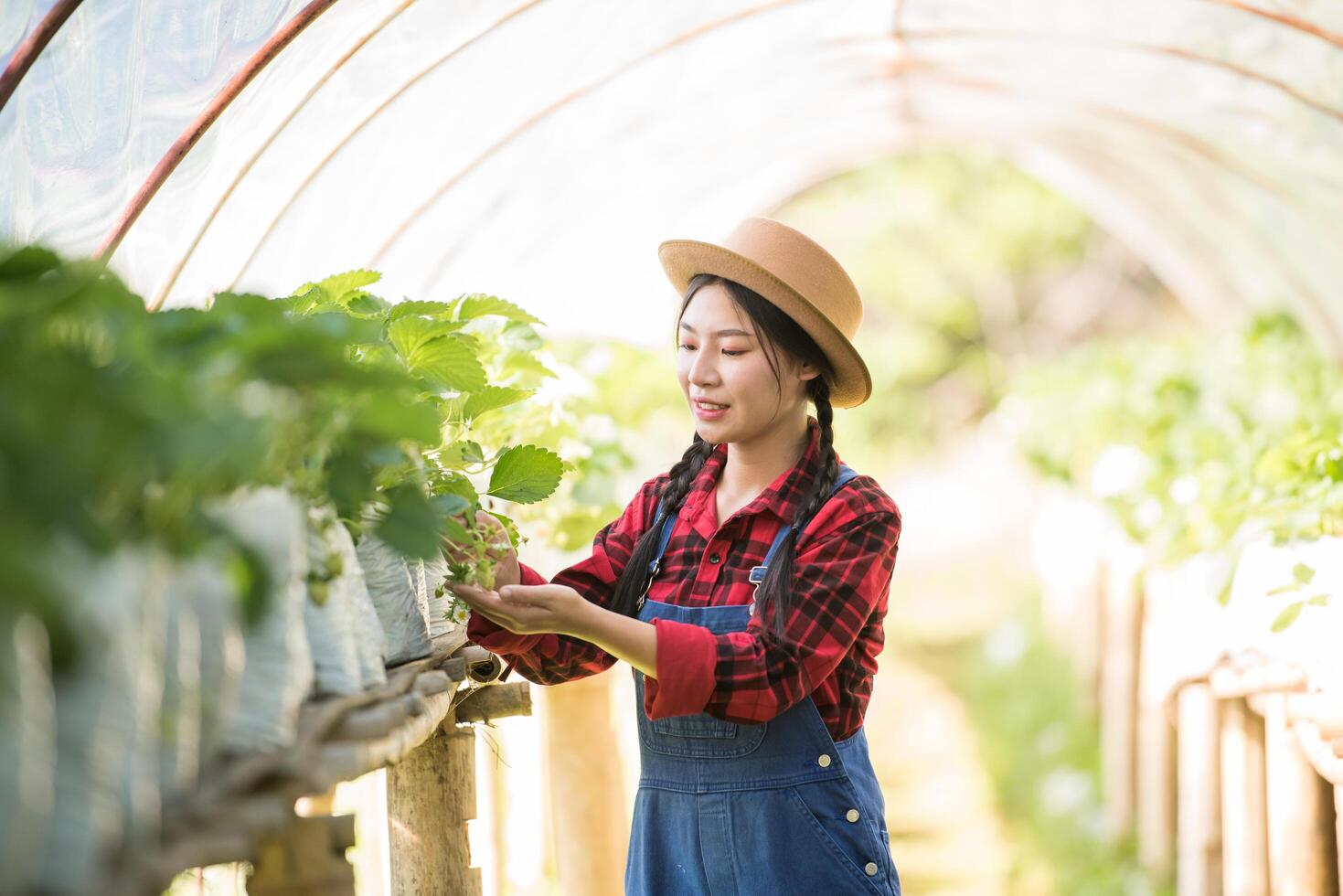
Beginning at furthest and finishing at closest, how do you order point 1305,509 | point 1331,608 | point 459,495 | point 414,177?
point 414,177 < point 1305,509 < point 1331,608 < point 459,495

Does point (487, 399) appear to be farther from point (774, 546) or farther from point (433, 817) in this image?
point (433, 817)

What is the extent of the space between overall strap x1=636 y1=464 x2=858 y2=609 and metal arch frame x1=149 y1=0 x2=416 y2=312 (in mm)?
1248

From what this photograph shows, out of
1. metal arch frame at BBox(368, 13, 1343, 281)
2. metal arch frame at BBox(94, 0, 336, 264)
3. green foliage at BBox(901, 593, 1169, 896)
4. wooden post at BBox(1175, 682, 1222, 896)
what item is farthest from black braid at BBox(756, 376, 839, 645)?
green foliage at BBox(901, 593, 1169, 896)

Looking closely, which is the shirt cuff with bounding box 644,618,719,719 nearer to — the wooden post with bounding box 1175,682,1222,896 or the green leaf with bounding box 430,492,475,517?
the green leaf with bounding box 430,492,475,517

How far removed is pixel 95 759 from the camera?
972 millimetres

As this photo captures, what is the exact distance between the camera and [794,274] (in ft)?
7.07

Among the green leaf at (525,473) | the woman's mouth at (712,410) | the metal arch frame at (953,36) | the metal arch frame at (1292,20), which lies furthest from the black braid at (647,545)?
the metal arch frame at (1292,20)

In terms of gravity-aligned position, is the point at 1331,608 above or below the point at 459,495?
below

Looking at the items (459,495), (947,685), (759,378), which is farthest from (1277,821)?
(947,685)

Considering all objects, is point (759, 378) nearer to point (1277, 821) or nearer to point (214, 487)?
point (214, 487)

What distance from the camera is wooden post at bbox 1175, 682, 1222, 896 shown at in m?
3.88

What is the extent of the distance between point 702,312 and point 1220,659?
2062 mm

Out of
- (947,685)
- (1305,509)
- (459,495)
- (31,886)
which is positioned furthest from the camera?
(947,685)

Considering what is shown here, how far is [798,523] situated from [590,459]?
5.09ft
